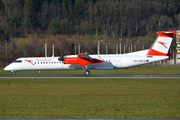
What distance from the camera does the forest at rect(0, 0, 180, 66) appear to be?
5502 inches

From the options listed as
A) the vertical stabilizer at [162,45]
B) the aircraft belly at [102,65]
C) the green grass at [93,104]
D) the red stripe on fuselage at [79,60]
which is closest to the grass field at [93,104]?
the green grass at [93,104]

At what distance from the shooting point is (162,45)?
45.9 meters

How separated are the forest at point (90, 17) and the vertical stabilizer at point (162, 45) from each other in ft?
286

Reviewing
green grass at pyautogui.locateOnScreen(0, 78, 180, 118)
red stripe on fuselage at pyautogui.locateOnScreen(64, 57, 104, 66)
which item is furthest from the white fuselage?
green grass at pyautogui.locateOnScreen(0, 78, 180, 118)

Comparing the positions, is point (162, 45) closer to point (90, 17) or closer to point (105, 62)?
point (105, 62)

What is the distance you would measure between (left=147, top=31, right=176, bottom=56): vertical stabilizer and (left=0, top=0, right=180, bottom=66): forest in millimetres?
87044

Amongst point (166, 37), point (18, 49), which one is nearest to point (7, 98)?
point (166, 37)

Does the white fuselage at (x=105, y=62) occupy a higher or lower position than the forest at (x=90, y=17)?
lower

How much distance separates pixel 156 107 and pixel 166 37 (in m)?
28.2

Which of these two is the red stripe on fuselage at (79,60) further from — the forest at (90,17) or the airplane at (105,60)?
the forest at (90,17)

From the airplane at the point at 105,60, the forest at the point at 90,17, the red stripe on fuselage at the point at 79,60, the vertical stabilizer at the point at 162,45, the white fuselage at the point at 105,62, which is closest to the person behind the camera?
the red stripe on fuselage at the point at 79,60

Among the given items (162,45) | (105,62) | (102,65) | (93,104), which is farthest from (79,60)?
(93,104)

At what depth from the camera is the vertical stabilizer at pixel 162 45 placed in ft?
149

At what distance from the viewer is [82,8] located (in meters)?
154
